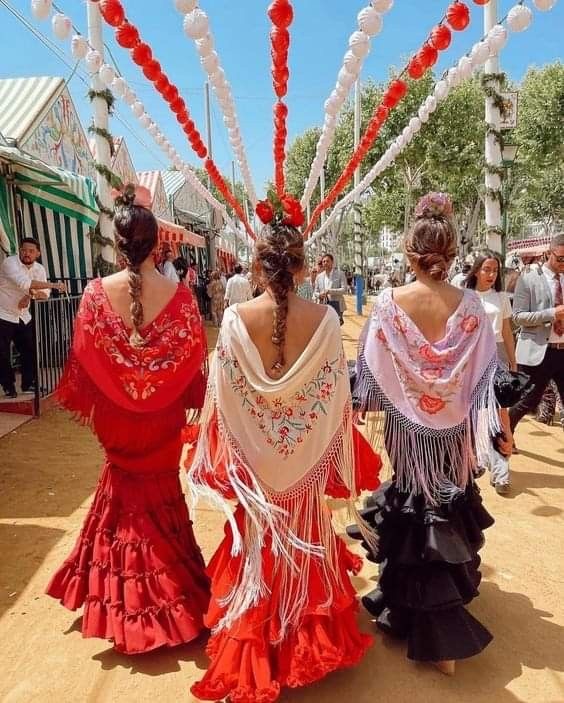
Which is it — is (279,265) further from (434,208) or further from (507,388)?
(507,388)

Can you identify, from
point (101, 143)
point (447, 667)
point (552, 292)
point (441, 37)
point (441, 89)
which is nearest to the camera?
point (447, 667)

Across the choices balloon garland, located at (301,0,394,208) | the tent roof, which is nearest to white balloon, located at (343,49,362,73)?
balloon garland, located at (301,0,394,208)

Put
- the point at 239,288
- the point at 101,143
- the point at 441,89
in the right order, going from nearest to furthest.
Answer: the point at 441,89, the point at 101,143, the point at 239,288

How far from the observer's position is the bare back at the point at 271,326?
2.07 meters

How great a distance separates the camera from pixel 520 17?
12.0 feet

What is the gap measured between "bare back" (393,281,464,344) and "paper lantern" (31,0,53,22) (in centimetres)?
332

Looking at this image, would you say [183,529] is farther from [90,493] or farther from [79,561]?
[90,493]

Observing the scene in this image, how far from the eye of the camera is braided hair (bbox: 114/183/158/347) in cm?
234

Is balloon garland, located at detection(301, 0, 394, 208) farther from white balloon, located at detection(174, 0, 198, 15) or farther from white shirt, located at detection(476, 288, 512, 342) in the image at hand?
white shirt, located at detection(476, 288, 512, 342)

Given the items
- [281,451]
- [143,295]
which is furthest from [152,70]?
[281,451]

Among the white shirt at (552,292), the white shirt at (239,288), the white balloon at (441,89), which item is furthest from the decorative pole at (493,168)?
the white shirt at (239,288)

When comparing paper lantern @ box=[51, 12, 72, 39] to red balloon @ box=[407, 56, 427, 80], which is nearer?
red balloon @ box=[407, 56, 427, 80]

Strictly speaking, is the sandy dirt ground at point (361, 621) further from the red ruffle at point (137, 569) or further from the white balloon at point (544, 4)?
the white balloon at point (544, 4)

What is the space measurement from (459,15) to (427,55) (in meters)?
0.26
